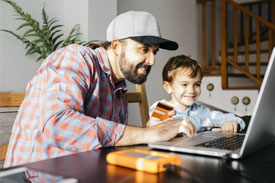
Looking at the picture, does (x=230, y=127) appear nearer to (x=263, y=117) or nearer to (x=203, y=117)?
(x=203, y=117)

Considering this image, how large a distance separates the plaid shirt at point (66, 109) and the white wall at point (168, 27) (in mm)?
2136

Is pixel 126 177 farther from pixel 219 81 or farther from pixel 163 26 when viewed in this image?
pixel 219 81

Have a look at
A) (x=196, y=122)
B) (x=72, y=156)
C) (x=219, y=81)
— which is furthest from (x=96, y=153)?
(x=219, y=81)

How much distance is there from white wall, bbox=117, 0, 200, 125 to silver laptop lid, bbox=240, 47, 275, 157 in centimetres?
258

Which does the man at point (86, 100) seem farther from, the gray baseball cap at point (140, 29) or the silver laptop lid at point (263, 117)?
the silver laptop lid at point (263, 117)

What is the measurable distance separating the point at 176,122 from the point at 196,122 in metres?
0.64

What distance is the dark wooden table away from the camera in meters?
0.54

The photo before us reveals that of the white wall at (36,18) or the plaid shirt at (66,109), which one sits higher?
the white wall at (36,18)

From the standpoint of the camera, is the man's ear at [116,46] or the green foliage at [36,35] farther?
the green foliage at [36,35]

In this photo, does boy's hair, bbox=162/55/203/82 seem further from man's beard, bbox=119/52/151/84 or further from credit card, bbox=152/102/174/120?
man's beard, bbox=119/52/151/84

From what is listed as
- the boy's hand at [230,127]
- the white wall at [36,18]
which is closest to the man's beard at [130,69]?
the boy's hand at [230,127]

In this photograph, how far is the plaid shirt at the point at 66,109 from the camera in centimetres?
89

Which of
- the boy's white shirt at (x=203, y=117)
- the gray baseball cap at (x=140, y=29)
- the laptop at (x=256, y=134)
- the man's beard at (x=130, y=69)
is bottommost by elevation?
the boy's white shirt at (x=203, y=117)

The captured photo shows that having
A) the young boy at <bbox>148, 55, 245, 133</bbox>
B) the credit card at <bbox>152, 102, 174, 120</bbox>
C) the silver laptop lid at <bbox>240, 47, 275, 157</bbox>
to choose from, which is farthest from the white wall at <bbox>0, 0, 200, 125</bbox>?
the silver laptop lid at <bbox>240, 47, 275, 157</bbox>
